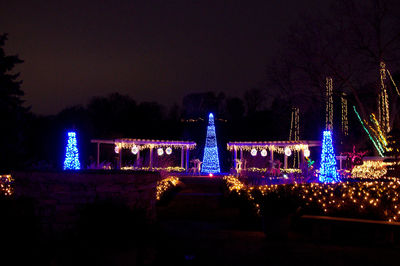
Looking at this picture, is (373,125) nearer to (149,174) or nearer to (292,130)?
(292,130)

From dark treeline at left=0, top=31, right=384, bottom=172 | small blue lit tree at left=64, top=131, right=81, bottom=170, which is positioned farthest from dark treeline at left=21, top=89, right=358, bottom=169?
small blue lit tree at left=64, top=131, right=81, bottom=170

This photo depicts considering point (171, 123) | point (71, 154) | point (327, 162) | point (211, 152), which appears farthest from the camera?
point (171, 123)

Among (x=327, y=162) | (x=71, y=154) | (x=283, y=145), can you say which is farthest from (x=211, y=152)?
(x=327, y=162)

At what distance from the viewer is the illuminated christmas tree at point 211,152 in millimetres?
25625

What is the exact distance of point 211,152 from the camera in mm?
25969

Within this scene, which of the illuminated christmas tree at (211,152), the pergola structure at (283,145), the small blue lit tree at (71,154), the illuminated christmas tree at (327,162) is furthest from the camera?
the illuminated christmas tree at (211,152)

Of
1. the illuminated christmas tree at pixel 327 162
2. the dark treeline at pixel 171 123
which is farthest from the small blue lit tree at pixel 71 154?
the illuminated christmas tree at pixel 327 162

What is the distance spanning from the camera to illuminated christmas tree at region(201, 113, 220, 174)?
84.1 ft

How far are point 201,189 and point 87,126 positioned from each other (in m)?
18.1

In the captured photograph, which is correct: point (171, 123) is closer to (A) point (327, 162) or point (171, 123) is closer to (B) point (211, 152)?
(B) point (211, 152)

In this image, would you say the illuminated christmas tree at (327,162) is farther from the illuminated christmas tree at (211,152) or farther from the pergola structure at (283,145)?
the illuminated christmas tree at (211,152)

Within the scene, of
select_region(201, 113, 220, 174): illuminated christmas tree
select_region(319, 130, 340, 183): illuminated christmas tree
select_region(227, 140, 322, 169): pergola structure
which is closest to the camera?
select_region(319, 130, 340, 183): illuminated christmas tree

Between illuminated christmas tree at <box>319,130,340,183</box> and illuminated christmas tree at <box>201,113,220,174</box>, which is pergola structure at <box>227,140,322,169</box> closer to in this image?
illuminated christmas tree at <box>201,113,220,174</box>

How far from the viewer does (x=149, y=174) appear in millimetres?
6230
